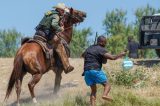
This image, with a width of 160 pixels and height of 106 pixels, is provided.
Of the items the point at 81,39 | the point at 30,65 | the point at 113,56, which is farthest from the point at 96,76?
the point at 81,39

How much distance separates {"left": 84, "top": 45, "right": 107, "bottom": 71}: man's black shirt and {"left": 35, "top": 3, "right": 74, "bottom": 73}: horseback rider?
2.09m

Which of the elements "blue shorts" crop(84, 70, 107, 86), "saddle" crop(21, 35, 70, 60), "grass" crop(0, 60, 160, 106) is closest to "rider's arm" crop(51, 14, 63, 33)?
"saddle" crop(21, 35, 70, 60)

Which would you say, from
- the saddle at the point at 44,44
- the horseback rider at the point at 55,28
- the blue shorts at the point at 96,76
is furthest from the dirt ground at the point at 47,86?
the blue shorts at the point at 96,76

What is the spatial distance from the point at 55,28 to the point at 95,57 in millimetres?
2254

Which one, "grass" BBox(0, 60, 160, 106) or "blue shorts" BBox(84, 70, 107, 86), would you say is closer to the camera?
"blue shorts" BBox(84, 70, 107, 86)

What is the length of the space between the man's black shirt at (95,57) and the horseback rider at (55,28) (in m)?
2.09

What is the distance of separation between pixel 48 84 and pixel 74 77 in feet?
3.09

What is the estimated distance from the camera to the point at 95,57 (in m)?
13.3

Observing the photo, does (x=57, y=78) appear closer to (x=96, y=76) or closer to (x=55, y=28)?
(x=55, y=28)

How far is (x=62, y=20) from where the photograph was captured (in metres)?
16.3

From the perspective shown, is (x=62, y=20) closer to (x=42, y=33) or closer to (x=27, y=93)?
(x=42, y=33)

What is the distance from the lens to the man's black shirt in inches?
522

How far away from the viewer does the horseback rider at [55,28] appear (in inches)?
600

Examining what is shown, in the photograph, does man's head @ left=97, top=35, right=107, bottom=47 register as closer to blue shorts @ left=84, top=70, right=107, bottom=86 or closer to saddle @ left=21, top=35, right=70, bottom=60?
blue shorts @ left=84, top=70, right=107, bottom=86
